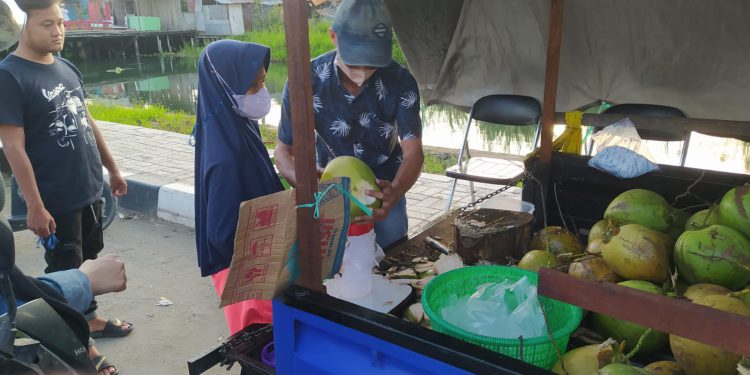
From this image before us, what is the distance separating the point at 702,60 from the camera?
3186 mm

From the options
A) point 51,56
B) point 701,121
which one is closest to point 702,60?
point 701,121

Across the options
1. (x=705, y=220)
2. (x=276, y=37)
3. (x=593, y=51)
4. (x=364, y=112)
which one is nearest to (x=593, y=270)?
(x=705, y=220)

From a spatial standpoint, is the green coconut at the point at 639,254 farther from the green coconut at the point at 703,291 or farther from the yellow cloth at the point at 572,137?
the yellow cloth at the point at 572,137

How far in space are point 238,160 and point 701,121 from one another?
1.91 metres

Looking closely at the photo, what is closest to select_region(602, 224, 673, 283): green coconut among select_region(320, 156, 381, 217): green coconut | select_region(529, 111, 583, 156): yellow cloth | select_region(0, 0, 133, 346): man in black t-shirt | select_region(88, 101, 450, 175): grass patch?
select_region(320, 156, 381, 217): green coconut

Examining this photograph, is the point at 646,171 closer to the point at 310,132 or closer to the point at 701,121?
the point at 701,121

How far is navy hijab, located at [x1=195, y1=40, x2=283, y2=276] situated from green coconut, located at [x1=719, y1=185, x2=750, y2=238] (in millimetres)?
1488

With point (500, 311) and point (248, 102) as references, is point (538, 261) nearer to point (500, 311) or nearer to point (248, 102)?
point (500, 311)

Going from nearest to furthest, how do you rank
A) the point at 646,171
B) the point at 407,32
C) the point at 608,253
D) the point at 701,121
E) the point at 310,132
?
1. the point at 310,132
2. the point at 608,253
3. the point at 646,171
4. the point at 701,121
5. the point at 407,32

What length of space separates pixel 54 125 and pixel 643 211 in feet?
8.58

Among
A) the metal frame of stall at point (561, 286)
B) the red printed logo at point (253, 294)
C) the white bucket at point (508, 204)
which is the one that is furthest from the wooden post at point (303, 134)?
the white bucket at point (508, 204)

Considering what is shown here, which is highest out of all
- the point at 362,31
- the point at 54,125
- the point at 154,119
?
the point at 362,31

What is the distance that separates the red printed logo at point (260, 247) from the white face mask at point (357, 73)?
118 cm

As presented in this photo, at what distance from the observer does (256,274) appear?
1.14m
